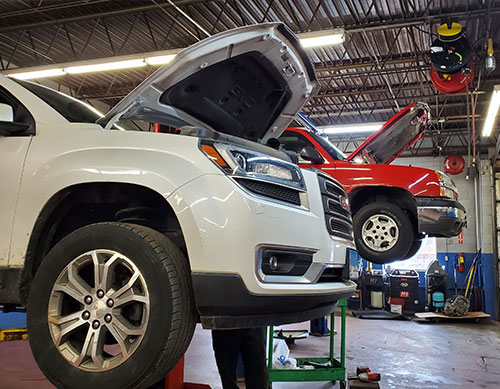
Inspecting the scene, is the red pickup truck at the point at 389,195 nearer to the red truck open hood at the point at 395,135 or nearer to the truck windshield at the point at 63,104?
the red truck open hood at the point at 395,135

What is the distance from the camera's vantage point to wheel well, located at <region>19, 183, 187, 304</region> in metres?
2.07

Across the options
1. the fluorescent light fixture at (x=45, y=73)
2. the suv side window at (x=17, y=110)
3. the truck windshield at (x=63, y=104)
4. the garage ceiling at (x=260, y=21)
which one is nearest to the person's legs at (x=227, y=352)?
the truck windshield at (x=63, y=104)

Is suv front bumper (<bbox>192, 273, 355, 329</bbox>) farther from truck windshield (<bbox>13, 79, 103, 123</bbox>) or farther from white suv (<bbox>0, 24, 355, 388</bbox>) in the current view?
truck windshield (<bbox>13, 79, 103, 123</bbox>)

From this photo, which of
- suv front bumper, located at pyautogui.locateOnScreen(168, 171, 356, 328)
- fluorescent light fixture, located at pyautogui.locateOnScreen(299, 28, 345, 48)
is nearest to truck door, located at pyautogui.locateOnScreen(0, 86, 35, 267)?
suv front bumper, located at pyautogui.locateOnScreen(168, 171, 356, 328)

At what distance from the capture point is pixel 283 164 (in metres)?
2.09

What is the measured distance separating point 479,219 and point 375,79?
5887 millimetres

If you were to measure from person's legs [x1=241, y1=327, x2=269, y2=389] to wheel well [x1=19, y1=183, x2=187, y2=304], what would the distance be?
3.88 ft

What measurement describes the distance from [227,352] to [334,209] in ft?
4.39

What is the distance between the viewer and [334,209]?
2.30 metres

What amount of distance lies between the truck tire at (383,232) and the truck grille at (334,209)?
2.58 m

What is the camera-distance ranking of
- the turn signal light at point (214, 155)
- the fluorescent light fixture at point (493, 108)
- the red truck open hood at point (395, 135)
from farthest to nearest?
the fluorescent light fixture at point (493, 108)
the red truck open hood at point (395, 135)
the turn signal light at point (214, 155)

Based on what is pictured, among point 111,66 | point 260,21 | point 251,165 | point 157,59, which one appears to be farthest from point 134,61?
point 251,165

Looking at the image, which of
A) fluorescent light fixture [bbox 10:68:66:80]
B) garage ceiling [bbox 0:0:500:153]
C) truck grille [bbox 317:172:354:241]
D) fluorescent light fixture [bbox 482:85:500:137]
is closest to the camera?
truck grille [bbox 317:172:354:241]

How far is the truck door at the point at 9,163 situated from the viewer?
207 centimetres
